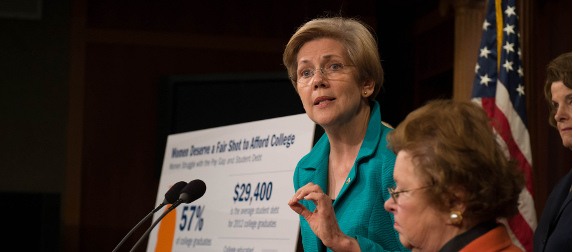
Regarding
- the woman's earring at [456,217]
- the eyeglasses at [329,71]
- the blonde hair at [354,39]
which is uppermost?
the blonde hair at [354,39]

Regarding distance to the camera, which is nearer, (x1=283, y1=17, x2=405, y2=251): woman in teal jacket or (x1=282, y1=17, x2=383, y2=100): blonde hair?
(x1=283, y1=17, x2=405, y2=251): woman in teal jacket

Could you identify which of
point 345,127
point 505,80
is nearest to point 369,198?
point 345,127

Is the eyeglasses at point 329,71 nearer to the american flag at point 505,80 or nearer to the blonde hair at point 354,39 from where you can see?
the blonde hair at point 354,39

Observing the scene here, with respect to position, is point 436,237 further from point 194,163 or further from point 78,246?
point 78,246

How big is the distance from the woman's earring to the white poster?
1698 millimetres

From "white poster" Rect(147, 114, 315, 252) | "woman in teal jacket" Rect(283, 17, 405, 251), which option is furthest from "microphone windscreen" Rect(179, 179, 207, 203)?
"white poster" Rect(147, 114, 315, 252)

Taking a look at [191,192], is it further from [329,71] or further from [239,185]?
[239,185]

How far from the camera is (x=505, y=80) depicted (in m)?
3.84

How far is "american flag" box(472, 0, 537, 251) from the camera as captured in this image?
376cm

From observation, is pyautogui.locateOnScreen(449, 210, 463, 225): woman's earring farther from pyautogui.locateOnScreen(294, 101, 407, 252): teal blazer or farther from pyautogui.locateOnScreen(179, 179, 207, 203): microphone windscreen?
pyautogui.locateOnScreen(179, 179, 207, 203): microphone windscreen

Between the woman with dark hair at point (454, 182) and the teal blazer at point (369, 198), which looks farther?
the teal blazer at point (369, 198)

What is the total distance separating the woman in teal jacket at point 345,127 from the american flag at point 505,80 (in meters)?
1.69

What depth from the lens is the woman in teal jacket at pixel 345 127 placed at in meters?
2.05

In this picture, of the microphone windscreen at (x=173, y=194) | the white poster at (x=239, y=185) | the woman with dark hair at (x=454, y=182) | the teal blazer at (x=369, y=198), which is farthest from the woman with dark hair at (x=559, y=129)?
the microphone windscreen at (x=173, y=194)
